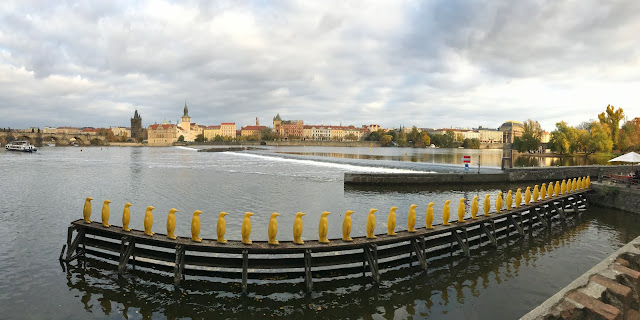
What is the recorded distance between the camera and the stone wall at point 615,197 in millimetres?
22703

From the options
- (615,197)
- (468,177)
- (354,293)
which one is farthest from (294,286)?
(468,177)

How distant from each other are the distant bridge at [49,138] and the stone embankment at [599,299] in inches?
7824

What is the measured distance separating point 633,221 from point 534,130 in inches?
3644

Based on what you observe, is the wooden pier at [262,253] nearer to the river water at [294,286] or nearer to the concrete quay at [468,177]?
the river water at [294,286]

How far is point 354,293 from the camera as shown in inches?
406

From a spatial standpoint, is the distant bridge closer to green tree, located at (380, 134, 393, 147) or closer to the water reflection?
green tree, located at (380, 134, 393, 147)

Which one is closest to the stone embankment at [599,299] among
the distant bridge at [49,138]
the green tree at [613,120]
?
the green tree at [613,120]

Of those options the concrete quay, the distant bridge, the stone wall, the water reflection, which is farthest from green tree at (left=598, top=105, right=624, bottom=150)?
the distant bridge

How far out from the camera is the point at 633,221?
2033cm

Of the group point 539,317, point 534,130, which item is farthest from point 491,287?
point 534,130

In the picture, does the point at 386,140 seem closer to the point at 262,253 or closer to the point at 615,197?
the point at 615,197

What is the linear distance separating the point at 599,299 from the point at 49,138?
230845mm

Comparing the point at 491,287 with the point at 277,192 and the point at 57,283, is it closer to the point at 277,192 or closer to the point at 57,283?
the point at 57,283

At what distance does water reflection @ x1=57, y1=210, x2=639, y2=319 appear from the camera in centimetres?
927
